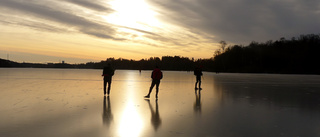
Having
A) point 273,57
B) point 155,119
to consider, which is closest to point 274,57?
point 273,57

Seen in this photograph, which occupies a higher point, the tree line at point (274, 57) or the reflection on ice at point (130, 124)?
the tree line at point (274, 57)

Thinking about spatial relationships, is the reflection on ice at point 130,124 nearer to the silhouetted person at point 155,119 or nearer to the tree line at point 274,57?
the silhouetted person at point 155,119

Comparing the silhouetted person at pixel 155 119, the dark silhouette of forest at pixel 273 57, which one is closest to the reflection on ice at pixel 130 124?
the silhouetted person at pixel 155 119

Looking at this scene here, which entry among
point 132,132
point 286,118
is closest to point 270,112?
point 286,118

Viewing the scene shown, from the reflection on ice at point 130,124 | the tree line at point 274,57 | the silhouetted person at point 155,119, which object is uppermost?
the tree line at point 274,57

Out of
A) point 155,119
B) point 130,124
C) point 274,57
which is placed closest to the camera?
point 130,124

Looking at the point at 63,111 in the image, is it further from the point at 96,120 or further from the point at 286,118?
the point at 286,118

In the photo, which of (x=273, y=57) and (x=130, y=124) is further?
(x=273, y=57)

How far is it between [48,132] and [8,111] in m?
3.34

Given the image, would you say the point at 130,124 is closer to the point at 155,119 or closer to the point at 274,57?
the point at 155,119

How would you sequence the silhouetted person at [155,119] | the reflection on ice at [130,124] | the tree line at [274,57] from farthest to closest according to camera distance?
the tree line at [274,57] < the silhouetted person at [155,119] < the reflection on ice at [130,124]

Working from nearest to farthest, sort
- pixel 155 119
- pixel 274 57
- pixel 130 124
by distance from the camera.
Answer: pixel 130 124 < pixel 155 119 < pixel 274 57

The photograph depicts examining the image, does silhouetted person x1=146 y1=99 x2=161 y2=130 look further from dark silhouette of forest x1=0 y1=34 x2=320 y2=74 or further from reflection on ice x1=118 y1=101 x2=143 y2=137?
dark silhouette of forest x1=0 y1=34 x2=320 y2=74

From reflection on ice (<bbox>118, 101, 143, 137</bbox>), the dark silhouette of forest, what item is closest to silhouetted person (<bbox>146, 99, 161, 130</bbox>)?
reflection on ice (<bbox>118, 101, 143, 137</bbox>)
